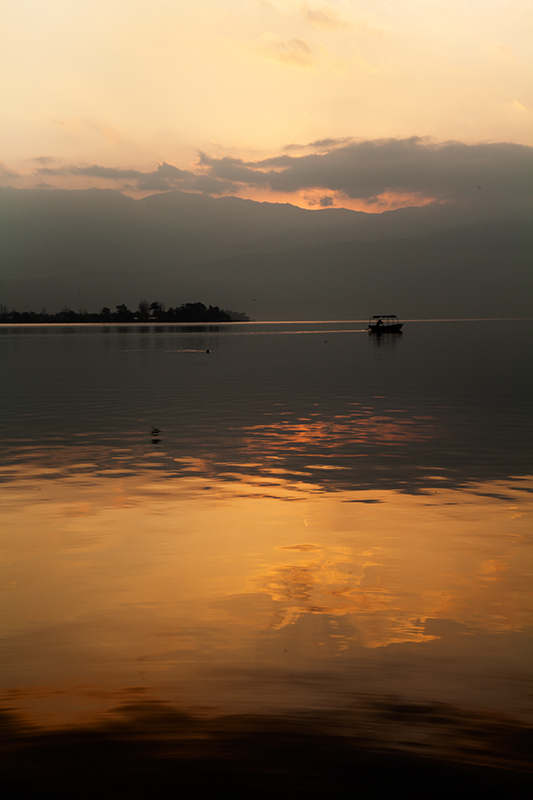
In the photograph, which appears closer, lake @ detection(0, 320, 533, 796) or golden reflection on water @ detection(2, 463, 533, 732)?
lake @ detection(0, 320, 533, 796)

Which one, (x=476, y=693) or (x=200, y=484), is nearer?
(x=476, y=693)

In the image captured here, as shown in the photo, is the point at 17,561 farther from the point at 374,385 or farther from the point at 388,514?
the point at 374,385

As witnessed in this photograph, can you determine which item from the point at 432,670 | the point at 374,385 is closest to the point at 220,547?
the point at 432,670

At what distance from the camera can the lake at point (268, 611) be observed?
746 cm

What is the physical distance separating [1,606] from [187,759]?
5.37m

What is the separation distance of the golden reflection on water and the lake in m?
0.04

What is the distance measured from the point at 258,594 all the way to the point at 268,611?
30.3 inches

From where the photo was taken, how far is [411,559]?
13742 millimetres

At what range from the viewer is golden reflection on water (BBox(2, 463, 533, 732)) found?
8.98 m

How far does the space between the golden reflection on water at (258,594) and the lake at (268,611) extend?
0.14 ft

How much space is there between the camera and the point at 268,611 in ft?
36.3

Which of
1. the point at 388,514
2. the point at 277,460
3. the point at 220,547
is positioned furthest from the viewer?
the point at 277,460

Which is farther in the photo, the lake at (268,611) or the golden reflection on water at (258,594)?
the golden reflection on water at (258,594)

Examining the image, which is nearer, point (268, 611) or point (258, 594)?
point (268, 611)
